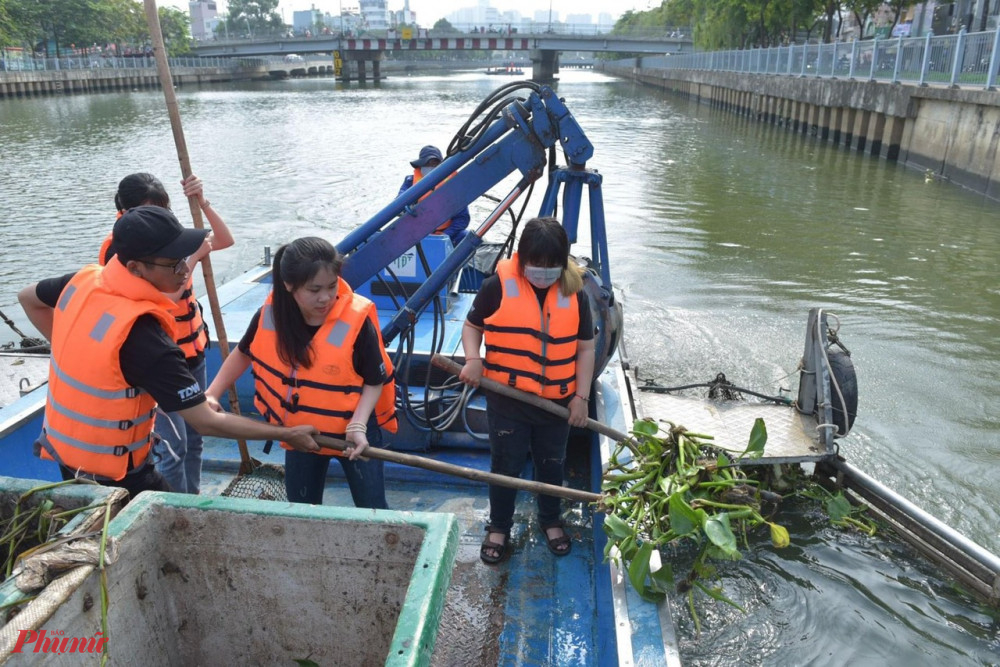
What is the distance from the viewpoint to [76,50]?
64.9 meters

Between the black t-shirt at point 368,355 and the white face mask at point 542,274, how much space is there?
75 cm

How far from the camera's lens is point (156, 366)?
2.40 m

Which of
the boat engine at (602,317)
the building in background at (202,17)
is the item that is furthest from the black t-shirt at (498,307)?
the building in background at (202,17)

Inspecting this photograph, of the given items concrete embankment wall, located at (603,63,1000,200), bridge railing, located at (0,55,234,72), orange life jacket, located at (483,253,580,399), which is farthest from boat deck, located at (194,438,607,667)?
bridge railing, located at (0,55,234,72)

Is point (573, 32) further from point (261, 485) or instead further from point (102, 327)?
point (102, 327)

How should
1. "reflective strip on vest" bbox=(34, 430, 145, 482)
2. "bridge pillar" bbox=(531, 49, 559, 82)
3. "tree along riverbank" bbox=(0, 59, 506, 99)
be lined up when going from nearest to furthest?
"reflective strip on vest" bbox=(34, 430, 145, 482), "tree along riverbank" bbox=(0, 59, 506, 99), "bridge pillar" bbox=(531, 49, 559, 82)

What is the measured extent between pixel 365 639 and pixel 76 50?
77.9 meters

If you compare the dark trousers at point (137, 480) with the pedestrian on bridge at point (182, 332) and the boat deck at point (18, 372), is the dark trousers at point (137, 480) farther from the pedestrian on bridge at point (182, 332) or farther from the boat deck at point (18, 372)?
the boat deck at point (18, 372)

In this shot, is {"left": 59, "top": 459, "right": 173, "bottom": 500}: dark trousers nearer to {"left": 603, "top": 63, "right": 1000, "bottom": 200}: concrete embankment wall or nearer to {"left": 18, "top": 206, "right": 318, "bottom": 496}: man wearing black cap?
{"left": 18, "top": 206, "right": 318, "bottom": 496}: man wearing black cap

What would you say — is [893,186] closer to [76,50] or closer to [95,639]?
[95,639]

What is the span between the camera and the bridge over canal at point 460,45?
56406 mm

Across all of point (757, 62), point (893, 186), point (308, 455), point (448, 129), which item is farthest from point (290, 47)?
point (308, 455)

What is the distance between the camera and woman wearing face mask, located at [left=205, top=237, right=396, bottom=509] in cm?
270

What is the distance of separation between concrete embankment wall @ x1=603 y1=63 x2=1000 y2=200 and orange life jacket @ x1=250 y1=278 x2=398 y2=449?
49.3 ft
